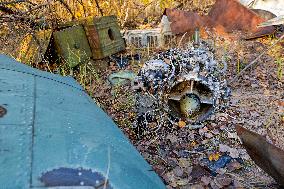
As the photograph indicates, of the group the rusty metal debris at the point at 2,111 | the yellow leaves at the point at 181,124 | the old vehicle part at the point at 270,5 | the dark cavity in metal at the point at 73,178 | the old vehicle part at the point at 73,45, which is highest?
the rusty metal debris at the point at 2,111

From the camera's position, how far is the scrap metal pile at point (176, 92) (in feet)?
14.4

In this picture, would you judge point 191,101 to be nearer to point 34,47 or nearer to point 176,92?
point 176,92

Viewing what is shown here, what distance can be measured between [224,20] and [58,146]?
653 cm

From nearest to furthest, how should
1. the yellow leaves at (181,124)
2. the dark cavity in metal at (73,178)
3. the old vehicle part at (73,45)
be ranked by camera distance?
1. the dark cavity in metal at (73,178)
2. the yellow leaves at (181,124)
3. the old vehicle part at (73,45)

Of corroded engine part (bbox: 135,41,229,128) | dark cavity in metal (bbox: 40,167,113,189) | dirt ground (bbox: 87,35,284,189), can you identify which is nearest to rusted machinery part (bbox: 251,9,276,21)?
dirt ground (bbox: 87,35,284,189)

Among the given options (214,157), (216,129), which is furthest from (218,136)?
(214,157)

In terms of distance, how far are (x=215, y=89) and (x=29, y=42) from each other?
9.54 feet

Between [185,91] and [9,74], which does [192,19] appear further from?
[9,74]

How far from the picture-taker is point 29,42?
18.2 ft

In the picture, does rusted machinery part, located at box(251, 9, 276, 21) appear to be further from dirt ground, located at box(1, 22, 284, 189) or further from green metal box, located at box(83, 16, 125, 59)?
green metal box, located at box(83, 16, 125, 59)

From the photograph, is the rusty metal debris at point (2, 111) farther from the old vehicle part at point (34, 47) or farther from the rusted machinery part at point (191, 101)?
Answer: the old vehicle part at point (34, 47)

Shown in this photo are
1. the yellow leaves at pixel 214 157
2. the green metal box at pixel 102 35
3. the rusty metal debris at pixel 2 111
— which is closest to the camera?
the rusty metal debris at pixel 2 111

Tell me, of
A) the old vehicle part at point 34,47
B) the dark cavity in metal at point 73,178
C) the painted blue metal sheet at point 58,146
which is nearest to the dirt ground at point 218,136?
the old vehicle part at point 34,47

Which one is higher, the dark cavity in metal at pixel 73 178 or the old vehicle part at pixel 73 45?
the dark cavity in metal at pixel 73 178
